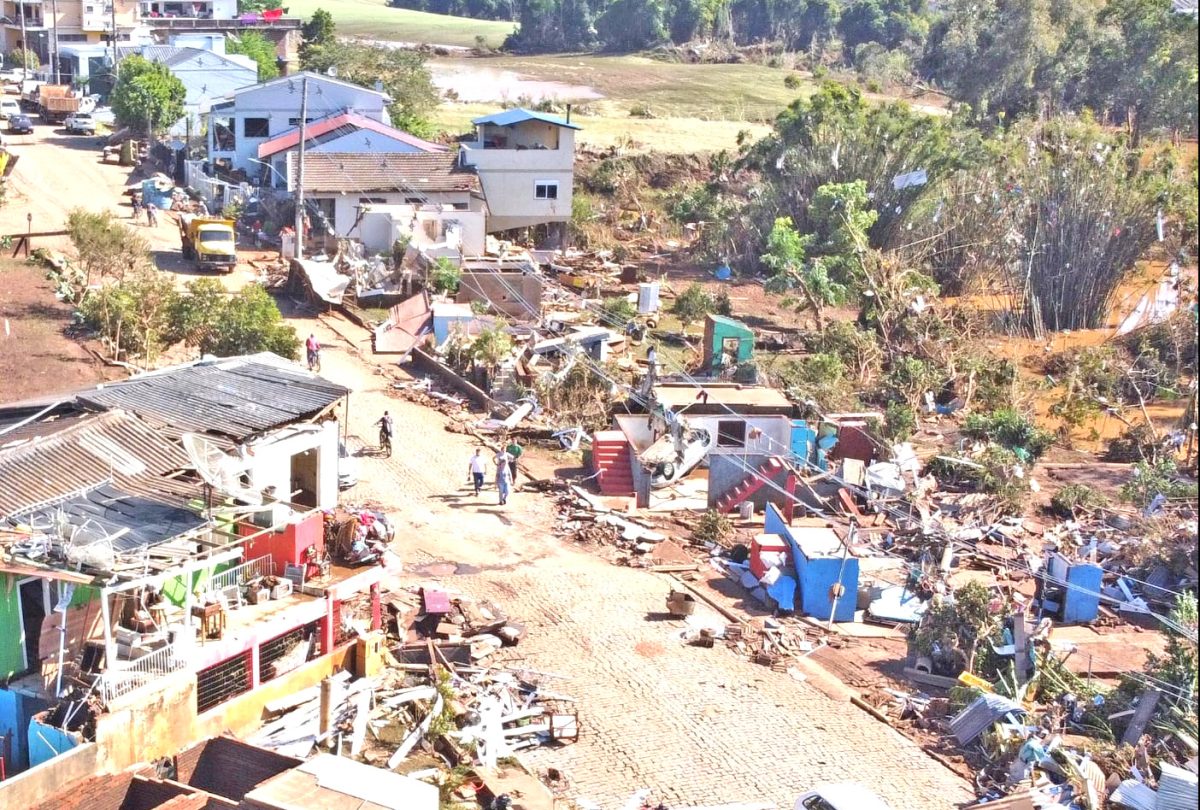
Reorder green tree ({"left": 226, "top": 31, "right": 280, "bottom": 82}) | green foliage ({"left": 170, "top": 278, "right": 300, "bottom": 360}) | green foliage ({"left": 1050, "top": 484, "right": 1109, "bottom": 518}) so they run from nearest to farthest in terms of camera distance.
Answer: green foliage ({"left": 1050, "top": 484, "right": 1109, "bottom": 518})
green foliage ({"left": 170, "top": 278, "right": 300, "bottom": 360})
green tree ({"left": 226, "top": 31, "right": 280, "bottom": 82})

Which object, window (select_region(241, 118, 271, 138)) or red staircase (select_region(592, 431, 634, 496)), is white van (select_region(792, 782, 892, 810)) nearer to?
red staircase (select_region(592, 431, 634, 496))

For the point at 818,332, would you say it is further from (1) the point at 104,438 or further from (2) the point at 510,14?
(2) the point at 510,14

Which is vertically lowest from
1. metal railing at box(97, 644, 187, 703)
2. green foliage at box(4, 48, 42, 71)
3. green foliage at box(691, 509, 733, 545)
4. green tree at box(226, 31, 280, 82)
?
green foliage at box(691, 509, 733, 545)

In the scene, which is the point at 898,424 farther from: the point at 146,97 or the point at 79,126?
Answer: the point at 79,126

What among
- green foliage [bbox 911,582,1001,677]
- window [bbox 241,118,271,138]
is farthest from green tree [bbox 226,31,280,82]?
green foliage [bbox 911,582,1001,677]

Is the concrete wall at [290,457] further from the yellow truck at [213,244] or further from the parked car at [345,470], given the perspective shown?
the yellow truck at [213,244]

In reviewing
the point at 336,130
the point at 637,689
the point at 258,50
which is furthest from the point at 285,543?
the point at 258,50
